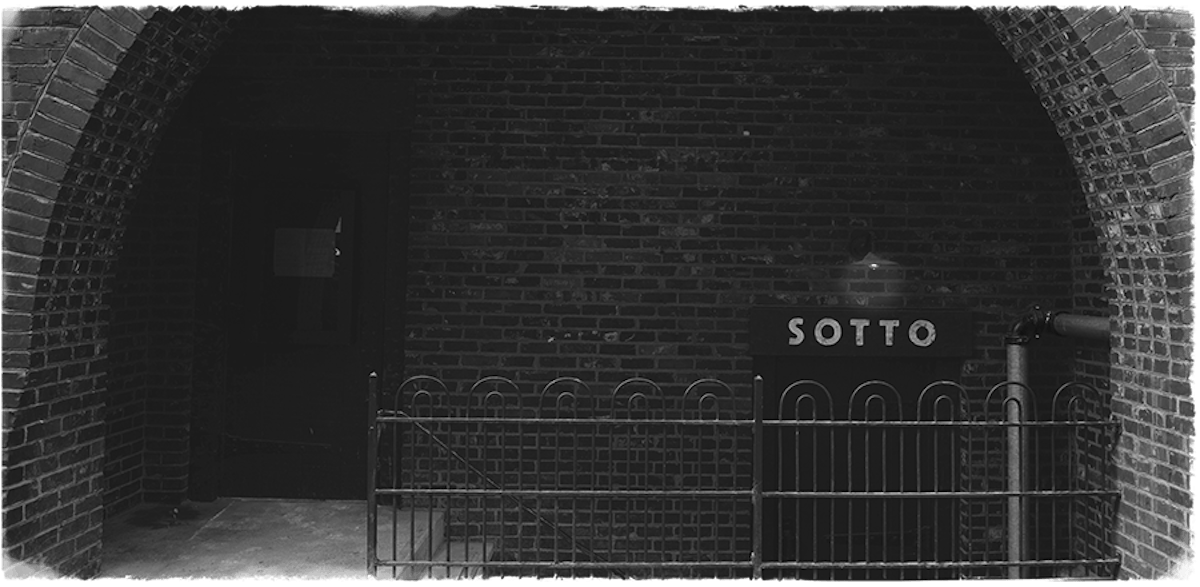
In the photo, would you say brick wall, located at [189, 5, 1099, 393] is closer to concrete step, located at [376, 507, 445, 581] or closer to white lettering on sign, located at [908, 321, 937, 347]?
white lettering on sign, located at [908, 321, 937, 347]

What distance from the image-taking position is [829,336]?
6.57m

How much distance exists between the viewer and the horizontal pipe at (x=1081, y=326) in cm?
582

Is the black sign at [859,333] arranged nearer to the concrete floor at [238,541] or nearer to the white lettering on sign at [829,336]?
the white lettering on sign at [829,336]

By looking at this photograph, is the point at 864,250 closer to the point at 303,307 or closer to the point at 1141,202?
the point at 1141,202

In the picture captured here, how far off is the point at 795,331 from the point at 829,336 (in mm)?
237

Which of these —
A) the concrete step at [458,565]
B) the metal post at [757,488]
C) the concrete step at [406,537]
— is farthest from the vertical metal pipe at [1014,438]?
the concrete step at [406,537]

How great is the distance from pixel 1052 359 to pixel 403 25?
4.80 metres

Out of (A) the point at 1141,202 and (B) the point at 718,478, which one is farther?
(B) the point at 718,478

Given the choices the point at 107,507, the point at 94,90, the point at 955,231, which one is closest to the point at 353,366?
the point at 107,507

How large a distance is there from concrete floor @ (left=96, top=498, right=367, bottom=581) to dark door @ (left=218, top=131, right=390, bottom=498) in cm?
30

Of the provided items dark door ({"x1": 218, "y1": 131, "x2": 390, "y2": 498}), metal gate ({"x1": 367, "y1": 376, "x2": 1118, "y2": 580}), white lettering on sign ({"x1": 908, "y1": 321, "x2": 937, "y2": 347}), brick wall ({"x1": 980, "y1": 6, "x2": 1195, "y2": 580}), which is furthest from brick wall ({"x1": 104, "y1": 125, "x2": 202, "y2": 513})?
brick wall ({"x1": 980, "y1": 6, "x2": 1195, "y2": 580})

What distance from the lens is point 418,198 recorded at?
6.53 m

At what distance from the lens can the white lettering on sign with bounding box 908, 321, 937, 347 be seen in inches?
258

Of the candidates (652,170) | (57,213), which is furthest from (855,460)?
(57,213)
